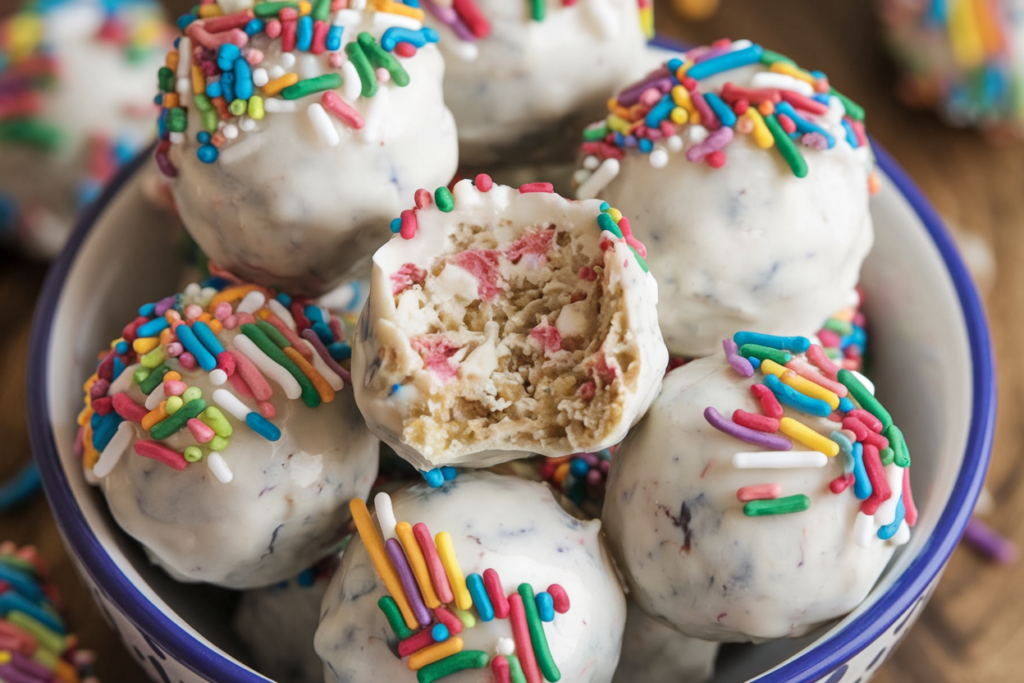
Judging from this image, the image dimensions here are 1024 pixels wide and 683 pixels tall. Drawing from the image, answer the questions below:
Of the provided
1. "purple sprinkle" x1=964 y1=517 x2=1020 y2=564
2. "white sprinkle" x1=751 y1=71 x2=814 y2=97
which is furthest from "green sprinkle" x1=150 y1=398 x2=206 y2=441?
Result: "purple sprinkle" x1=964 y1=517 x2=1020 y2=564

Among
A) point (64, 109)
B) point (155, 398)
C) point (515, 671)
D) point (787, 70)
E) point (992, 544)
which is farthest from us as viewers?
point (64, 109)

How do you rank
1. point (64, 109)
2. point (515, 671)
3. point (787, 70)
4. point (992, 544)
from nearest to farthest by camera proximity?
point (515, 671), point (787, 70), point (992, 544), point (64, 109)

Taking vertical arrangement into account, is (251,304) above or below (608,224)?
below

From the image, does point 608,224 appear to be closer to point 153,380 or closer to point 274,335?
point 274,335

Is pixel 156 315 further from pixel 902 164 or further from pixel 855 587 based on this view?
pixel 902 164

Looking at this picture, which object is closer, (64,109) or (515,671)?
(515,671)

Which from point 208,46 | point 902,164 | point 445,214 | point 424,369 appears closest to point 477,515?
point 424,369

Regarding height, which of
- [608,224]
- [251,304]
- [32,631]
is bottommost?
[32,631]

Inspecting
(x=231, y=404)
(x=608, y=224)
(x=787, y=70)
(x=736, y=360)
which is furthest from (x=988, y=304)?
(x=231, y=404)
